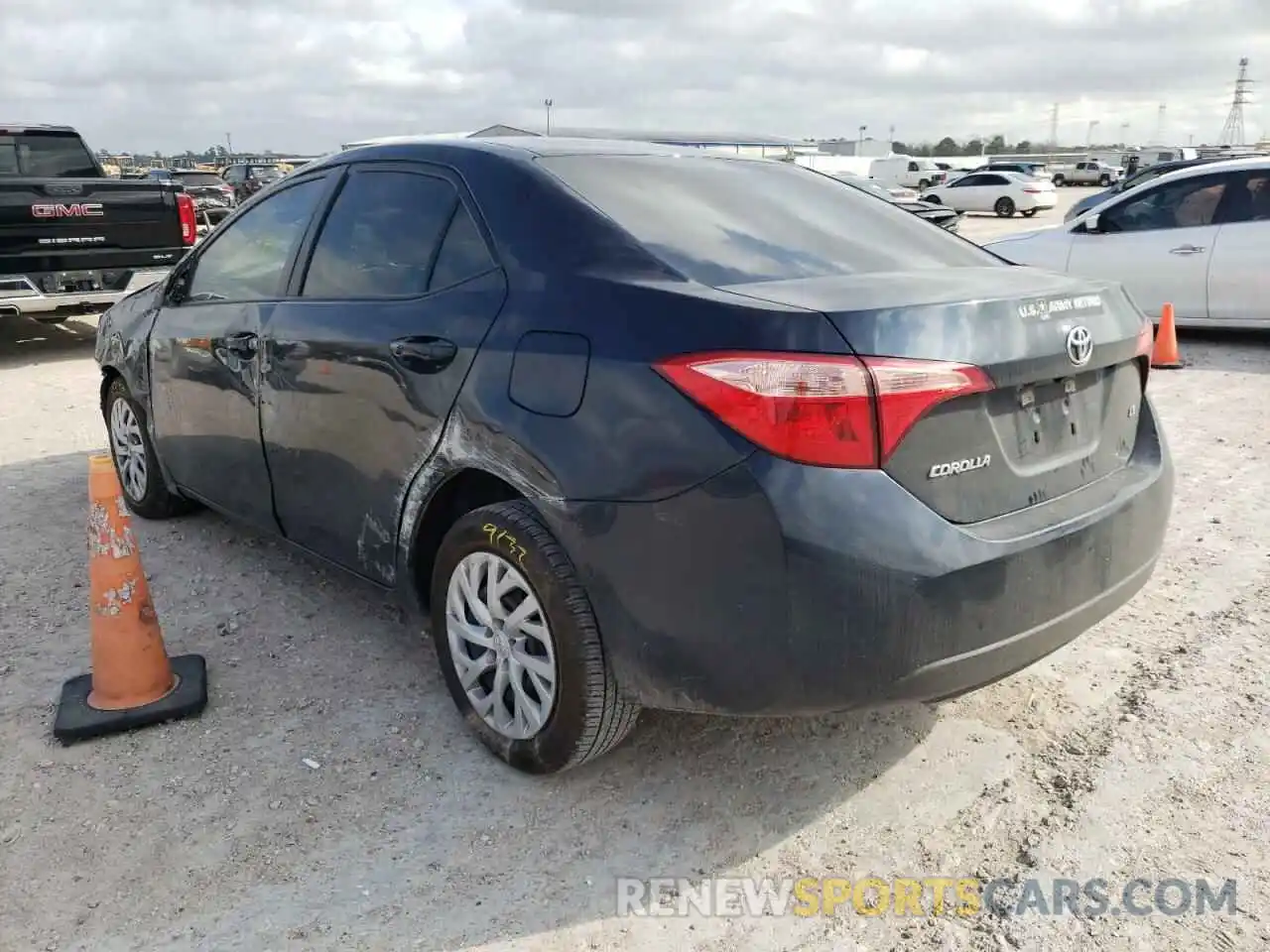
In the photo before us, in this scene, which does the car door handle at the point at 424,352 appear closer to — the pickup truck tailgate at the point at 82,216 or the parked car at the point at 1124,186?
the pickup truck tailgate at the point at 82,216

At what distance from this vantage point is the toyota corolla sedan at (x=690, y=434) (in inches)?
90.4

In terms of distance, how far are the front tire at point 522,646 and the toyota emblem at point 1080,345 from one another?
136 centimetres

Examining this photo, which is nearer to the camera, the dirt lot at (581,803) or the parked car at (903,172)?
the dirt lot at (581,803)

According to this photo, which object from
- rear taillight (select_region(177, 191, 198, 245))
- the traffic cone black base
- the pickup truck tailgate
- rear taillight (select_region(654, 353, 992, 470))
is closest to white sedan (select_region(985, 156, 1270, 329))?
rear taillight (select_region(654, 353, 992, 470))

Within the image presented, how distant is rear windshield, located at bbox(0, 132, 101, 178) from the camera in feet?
33.8

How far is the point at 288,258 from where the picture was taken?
3785 mm

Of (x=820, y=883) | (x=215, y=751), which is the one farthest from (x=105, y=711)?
(x=820, y=883)

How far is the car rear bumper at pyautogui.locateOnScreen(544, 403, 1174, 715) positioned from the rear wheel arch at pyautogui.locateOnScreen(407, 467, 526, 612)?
15.2 inches

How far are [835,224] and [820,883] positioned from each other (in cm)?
188

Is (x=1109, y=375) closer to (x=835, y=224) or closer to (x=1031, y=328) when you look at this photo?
(x=1031, y=328)

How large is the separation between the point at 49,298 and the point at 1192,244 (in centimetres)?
1004

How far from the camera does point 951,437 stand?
7.84 feet

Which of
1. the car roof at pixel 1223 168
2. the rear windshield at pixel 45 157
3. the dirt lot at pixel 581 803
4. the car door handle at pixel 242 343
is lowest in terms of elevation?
the dirt lot at pixel 581 803

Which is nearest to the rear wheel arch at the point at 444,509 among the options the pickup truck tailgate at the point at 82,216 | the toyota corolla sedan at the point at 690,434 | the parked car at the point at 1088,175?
the toyota corolla sedan at the point at 690,434
